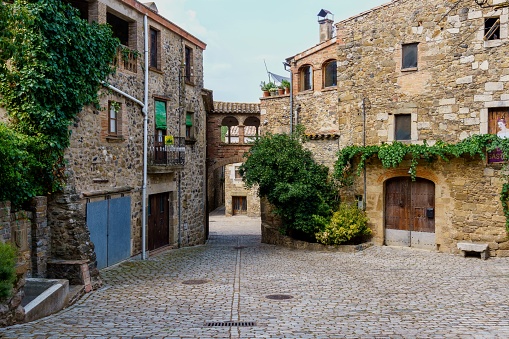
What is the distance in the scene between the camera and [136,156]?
53.4ft

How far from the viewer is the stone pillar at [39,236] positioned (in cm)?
1102

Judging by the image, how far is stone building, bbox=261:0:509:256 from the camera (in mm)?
15938

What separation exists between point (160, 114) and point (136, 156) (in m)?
2.29

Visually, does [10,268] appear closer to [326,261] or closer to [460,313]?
[460,313]

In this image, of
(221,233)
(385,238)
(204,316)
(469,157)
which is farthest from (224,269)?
(221,233)

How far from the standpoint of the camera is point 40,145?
11297 mm

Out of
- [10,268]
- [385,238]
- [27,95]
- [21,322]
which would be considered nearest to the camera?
[10,268]

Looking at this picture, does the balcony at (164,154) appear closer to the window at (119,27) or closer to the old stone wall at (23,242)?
the window at (119,27)

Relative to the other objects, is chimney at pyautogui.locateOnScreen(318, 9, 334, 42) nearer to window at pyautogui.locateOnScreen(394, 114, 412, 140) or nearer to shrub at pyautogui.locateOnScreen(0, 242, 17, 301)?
window at pyautogui.locateOnScreen(394, 114, 412, 140)

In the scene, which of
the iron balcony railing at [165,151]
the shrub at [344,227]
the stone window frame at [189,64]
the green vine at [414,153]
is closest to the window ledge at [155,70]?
the iron balcony railing at [165,151]

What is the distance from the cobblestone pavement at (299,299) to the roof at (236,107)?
36.0ft

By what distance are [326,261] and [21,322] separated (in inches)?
370

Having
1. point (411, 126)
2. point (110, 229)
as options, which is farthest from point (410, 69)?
point (110, 229)

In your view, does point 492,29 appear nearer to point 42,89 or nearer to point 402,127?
point 402,127
